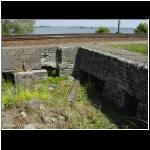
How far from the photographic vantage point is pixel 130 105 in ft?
27.8

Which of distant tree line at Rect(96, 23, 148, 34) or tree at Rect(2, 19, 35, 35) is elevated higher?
tree at Rect(2, 19, 35, 35)

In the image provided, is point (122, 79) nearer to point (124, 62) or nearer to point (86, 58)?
point (124, 62)

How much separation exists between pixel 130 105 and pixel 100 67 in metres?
2.36

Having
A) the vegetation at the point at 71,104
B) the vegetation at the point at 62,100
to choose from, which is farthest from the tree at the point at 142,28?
the vegetation at the point at 71,104

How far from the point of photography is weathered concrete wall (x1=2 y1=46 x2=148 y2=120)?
7568mm

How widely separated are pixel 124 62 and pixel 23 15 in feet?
17.6

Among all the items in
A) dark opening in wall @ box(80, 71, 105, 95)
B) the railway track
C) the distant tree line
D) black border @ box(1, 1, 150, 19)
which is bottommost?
dark opening in wall @ box(80, 71, 105, 95)

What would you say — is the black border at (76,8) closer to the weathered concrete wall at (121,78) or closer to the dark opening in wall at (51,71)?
the weathered concrete wall at (121,78)

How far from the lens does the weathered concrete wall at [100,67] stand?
7.57 meters

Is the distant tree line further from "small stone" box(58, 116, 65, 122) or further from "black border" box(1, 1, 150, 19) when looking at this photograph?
"black border" box(1, 1, 150, 19)

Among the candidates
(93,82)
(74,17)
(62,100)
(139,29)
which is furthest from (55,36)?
(139,29)

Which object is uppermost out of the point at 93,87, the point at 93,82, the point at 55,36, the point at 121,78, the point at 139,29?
the point at 139,29

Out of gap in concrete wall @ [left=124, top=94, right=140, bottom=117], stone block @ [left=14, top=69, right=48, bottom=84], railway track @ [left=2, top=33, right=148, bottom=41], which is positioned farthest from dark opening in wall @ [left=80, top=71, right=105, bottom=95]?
railway track @ [left=2, top=33, right=148, bottom=41]

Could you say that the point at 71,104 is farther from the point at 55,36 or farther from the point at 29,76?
the point at 55,36
